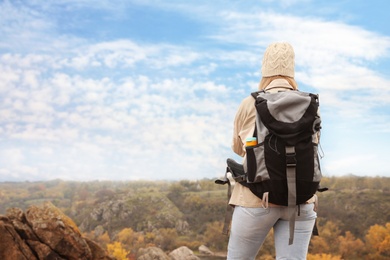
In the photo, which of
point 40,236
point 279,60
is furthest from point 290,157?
point 40,236

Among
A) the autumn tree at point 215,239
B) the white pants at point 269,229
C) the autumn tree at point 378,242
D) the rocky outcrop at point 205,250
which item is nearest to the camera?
the white pants at point 269,229

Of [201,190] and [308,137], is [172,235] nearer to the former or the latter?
[201,190]

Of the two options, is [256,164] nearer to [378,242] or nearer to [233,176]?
[233,176]

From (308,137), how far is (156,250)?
24.2 m

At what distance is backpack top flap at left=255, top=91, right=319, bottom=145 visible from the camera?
3109 millimetres

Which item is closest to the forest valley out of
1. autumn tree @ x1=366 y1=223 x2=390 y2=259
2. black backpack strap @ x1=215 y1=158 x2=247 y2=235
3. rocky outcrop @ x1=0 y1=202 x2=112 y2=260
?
autumn tree @ x1=366 y1=223 x2=390 y2=259

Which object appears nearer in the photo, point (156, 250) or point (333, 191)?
point (156, 250)

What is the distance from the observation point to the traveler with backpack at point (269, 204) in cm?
318

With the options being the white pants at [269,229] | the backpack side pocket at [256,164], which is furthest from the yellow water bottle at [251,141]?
the white pants at [269,229]

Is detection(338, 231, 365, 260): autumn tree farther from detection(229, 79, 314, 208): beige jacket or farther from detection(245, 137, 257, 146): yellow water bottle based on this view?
detection(245, 137, 257, 146): yellow water bottle

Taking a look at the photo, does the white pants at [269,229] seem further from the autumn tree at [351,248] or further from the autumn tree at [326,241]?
the autumn tree at [351,248]

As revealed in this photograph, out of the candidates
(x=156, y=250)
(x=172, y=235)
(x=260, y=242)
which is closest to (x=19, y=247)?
(x=260, y=242)

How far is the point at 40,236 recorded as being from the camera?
30.9ft

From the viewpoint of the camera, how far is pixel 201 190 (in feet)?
172
